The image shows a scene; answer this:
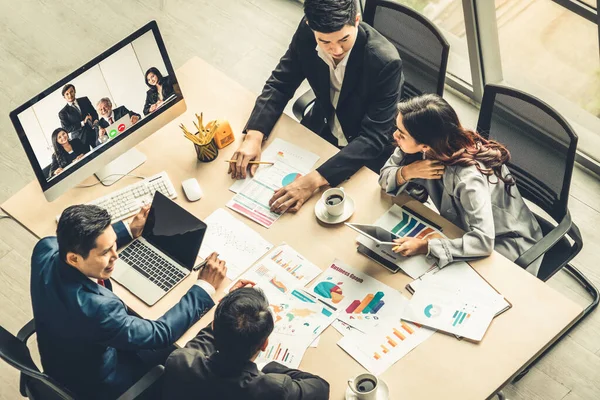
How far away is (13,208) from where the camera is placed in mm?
3148

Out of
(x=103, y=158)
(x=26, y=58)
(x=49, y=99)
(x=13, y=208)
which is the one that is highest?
(x=49, y=99)

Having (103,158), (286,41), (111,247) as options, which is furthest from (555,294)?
(286,41)

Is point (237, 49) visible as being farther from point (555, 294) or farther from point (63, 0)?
point (555, 294)

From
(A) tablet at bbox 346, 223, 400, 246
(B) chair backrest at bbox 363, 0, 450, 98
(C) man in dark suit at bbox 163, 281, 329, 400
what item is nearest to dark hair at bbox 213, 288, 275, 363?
(C) man in dark suit at bbox 163, 281, 329, 400

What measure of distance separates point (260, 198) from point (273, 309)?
20.8 inches

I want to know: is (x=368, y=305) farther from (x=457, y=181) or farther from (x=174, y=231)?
(x=174, y=231)

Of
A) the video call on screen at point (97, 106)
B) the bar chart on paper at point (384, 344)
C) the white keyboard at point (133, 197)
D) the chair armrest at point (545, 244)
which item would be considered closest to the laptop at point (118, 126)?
the video call on screen at point (97, 106)

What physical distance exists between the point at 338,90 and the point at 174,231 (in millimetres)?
1034

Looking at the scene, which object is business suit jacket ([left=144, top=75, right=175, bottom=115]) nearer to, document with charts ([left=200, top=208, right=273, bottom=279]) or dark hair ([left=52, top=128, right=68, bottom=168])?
dark hair ([left=52, top=128, right=68, bottom=168])

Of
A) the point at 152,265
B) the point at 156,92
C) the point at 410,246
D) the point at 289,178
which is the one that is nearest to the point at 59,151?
the point at 156,92

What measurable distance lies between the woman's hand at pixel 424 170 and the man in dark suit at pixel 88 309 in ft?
2.63

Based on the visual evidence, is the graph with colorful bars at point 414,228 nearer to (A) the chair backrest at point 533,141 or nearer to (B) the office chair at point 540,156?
(B) the office chair at point 540,156

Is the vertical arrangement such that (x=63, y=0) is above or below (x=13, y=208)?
below

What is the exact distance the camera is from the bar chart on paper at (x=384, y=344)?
2617mm
